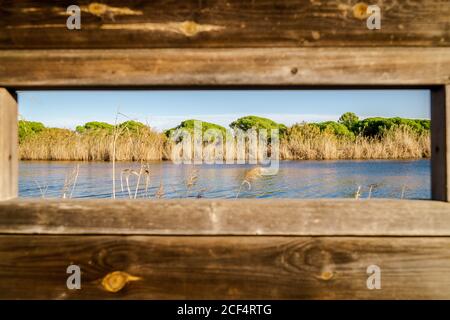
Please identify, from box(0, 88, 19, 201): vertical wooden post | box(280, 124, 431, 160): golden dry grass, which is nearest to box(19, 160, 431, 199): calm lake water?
box(280, 124, 431, 160): golden dry grass

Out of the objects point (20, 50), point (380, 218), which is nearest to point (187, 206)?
point (380, 218)

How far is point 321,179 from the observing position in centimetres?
1045

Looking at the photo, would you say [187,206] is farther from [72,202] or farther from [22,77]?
[22,77]

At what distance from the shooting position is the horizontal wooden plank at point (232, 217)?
139 centimetres

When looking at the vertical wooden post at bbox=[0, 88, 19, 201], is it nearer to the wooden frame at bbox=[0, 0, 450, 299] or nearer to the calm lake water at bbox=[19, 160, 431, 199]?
the wooden frame at bbox=[0, 0, 450, 299]

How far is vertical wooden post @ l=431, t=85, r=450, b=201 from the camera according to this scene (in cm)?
139

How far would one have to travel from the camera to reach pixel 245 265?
55.8 inches

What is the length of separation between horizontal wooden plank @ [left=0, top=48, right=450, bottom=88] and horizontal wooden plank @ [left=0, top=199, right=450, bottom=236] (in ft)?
1.34

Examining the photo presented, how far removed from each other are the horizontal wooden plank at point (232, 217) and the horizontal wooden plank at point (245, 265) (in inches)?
1.4

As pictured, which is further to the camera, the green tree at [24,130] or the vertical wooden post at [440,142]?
the green tree at [24,130]

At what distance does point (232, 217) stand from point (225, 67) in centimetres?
51

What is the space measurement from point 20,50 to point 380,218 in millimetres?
1360

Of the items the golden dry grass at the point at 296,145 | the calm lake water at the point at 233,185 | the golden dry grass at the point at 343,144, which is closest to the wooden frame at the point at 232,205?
the calm lake water at the point at 233,185

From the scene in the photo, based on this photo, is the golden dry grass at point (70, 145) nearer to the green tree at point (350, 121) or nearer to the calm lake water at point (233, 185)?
the calm lake water at point (233, 185)
